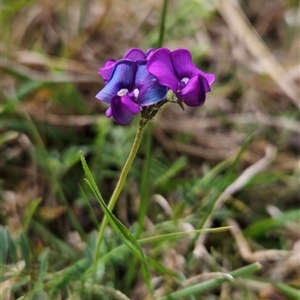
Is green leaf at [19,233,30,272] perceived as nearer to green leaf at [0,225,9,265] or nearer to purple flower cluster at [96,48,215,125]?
green leaf at [0,225,9,265]

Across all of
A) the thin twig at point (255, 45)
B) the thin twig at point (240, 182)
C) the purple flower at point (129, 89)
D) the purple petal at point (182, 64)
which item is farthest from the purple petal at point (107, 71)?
the thin twig at point (255, 45)

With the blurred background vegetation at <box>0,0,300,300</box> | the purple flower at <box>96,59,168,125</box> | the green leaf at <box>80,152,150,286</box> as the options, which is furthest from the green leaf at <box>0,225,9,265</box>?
the purple flower at <box>96,59,168,125</box>

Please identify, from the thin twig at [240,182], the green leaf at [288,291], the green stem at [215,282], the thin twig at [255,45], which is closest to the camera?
the green stem at [215,282]

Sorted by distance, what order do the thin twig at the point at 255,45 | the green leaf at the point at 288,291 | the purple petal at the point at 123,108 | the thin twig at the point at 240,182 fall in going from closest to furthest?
the purple petal at the point at 123,108 → the green leaf at the point at 288,291 → the thin twig at the point at 240,182 → the thin twig at the point at 255,45

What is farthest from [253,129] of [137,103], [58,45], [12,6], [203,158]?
[137,103]

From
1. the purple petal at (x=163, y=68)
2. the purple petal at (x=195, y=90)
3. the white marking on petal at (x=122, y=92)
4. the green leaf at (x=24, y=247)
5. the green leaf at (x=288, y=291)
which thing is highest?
the purple petal at (x=163, y=68)

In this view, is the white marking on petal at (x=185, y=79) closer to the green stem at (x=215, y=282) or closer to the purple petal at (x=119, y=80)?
the purple petal at (x=119, y=80)

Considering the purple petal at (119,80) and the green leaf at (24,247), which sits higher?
the purple petal at (119,80)
